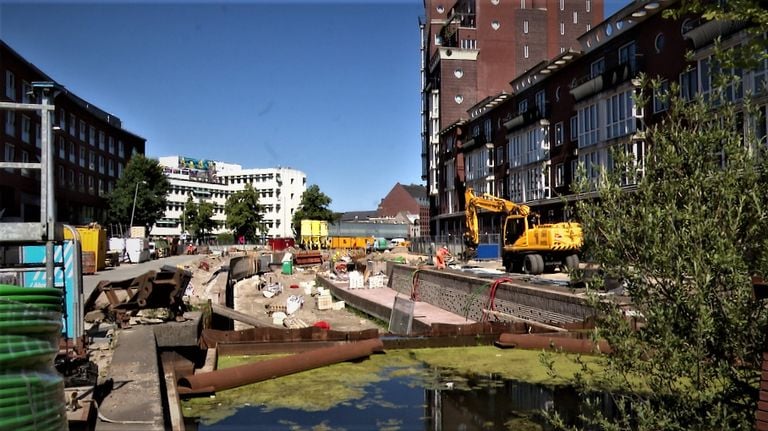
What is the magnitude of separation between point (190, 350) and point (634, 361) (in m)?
7.61

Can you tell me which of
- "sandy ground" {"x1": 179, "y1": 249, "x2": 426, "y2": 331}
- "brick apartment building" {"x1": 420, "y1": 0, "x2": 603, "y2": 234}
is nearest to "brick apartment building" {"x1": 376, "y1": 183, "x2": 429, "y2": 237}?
"brick apartment building" {"x1": 420, "y1": 0, "x2": 603, "y2": 234}

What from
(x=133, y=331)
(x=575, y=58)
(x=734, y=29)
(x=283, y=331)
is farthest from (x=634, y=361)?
(x=575, y=58)

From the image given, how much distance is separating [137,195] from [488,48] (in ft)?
140

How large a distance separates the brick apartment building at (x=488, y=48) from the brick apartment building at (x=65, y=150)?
126 feet

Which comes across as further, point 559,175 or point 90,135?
point 90,135

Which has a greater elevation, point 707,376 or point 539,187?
point 539,187

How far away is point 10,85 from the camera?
1838 inches

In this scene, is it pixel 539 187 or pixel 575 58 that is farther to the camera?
pixel 539 187

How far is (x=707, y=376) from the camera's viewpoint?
5113mm

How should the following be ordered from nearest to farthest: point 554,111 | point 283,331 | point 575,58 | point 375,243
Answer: point 283,331
point 575,58
point 554,111
point 375,243

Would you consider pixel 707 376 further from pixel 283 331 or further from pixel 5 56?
pixel 5 56

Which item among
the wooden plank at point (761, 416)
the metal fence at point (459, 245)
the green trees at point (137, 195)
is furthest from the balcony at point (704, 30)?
the green trees at point (137, 195)

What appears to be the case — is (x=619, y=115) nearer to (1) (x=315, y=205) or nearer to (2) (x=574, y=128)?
(2) (x=574, y=128)

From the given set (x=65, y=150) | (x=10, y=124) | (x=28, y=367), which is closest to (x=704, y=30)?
(x=28, y=367)
